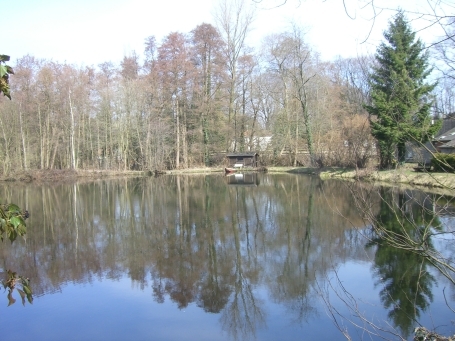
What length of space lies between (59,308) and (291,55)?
3379cm

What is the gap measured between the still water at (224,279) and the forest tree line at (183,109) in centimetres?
2280

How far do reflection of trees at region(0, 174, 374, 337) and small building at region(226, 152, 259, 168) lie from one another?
19.7 meters

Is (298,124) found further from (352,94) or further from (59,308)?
(59,308)

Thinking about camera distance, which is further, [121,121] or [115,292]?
[121,121]

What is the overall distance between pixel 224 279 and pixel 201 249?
2.15m

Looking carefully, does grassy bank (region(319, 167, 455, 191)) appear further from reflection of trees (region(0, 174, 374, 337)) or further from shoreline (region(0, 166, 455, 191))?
reflection of trees (region(0, 174, 374, 337))

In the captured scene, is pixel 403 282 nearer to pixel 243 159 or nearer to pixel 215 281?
pixel 215 281

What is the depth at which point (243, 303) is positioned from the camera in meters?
6.63

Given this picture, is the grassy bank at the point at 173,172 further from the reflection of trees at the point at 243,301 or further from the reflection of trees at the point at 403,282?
the reflection of trees at the point at 243,301

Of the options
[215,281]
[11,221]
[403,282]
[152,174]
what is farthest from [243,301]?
[152,174]

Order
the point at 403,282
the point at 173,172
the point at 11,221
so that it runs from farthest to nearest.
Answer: the point at 173,172, the point at 403,282, the point at 11,221

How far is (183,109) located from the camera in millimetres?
38156

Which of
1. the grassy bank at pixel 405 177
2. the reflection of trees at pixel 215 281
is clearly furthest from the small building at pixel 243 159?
the reflection of trees at pixel 215 281

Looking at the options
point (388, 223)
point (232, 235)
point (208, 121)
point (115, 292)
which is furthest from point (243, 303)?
point (208, 121)
